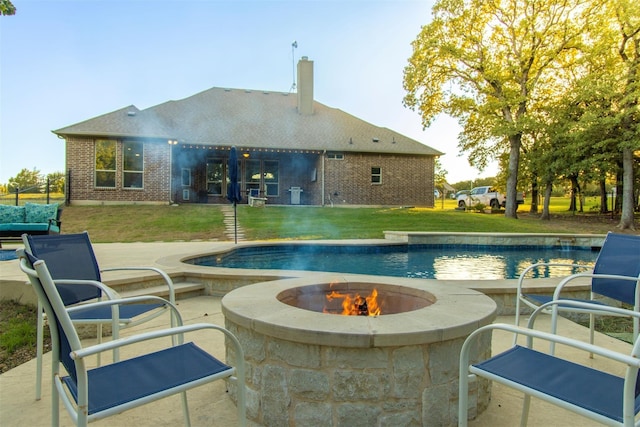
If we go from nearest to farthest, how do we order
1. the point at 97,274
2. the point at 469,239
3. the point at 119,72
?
the point at 97,274 → the point at 469,239 → the point at 119,72

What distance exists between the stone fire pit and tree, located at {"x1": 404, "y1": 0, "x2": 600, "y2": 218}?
16.9 metres

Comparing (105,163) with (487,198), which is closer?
(105,163)

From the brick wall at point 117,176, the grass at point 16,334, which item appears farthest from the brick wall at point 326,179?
the grass at point 16,334

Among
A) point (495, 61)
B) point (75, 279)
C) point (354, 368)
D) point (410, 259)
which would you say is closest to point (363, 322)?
point (354, 368)

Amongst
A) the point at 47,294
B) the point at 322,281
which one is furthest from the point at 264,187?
the point at 47,294

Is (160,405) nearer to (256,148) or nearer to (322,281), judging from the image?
(322,281)

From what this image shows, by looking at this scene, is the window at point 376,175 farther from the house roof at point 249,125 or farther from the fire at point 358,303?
the fire at point 358,303

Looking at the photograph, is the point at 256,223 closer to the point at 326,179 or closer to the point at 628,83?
the point at 326,179

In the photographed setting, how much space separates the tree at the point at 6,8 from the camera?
4.82 metres

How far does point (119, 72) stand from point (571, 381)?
641 inches

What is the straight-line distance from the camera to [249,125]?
1892cm

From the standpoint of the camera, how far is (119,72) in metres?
14.0

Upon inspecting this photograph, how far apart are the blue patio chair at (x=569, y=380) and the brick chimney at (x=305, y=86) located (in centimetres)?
2001

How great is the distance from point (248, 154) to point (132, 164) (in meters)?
5.06
